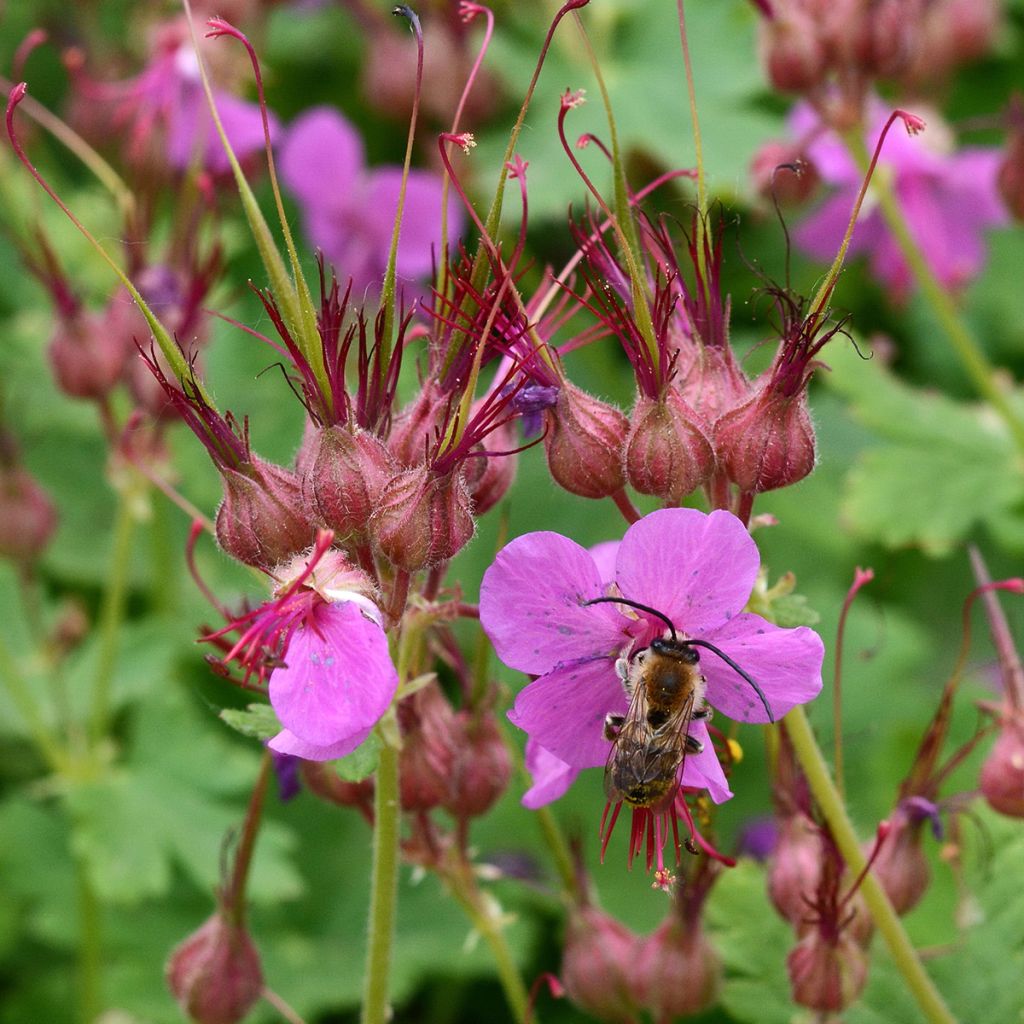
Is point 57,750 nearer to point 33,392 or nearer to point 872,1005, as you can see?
point 33,392

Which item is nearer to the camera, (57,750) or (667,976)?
(667,976)

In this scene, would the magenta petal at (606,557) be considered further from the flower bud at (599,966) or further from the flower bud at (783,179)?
the flower bud at (783,179)

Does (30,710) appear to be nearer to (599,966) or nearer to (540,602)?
(599,966)

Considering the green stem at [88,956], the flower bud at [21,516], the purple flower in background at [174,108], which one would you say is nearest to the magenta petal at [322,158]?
the purple flower in background at [174,108]

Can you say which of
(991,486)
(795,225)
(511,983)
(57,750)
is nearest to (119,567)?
(57,750)

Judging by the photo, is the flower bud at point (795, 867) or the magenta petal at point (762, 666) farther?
the flower bud at point (795, 867)

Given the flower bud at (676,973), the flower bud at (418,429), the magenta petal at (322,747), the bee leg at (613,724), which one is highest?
the flower bud at (418,429)
